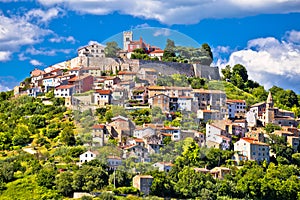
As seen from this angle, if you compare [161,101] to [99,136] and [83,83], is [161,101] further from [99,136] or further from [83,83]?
[99,136]

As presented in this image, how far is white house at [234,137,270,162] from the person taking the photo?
2894 cm

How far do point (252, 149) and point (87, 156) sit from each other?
21.2ft

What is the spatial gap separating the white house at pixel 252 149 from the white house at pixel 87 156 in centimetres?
567

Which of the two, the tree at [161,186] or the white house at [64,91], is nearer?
the tree at [161,186]

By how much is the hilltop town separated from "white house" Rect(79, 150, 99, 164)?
0.05 m

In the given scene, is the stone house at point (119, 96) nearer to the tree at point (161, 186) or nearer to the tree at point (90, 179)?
the tree at point (90, 179)

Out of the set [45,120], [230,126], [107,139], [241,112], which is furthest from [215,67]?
[107,139]

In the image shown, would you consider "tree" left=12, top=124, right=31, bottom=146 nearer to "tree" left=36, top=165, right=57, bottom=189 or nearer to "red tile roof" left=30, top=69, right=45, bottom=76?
"tree" left=36, top=165, right=57, bottom=189

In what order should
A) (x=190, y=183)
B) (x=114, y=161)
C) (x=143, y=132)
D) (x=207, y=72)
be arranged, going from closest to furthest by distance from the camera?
1. (x=114, y=161)
2. (x=190, y=183)
3. (x=143, y=132)
4. (x=207, y=72)

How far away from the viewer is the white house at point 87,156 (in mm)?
26578

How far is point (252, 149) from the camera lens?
29016 mm

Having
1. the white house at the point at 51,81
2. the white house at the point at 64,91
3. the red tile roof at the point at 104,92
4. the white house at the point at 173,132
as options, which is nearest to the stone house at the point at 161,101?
the red tile roof at the point at 104,92

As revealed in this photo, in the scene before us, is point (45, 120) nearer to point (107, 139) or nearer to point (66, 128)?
point (66, 128)

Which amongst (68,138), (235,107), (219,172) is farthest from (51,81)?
(219,172)
